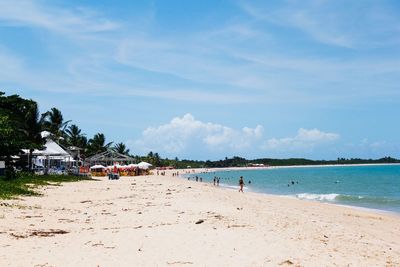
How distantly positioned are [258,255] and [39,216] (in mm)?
8129

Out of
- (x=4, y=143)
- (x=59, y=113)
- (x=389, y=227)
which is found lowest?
(x=389, y=227)

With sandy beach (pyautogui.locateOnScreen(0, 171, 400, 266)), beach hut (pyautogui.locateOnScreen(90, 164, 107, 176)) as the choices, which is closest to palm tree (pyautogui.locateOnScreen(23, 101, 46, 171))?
beach hut (pyautogui.locateOnScreen(90, 164, 107, 176))

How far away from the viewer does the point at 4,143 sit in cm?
2897

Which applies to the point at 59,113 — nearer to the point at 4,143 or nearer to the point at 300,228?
the point at 4,143

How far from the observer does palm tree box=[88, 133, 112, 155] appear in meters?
77.5

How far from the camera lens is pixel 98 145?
259ft

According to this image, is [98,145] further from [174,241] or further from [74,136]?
[174,241]

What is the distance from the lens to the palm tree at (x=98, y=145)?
254 feet

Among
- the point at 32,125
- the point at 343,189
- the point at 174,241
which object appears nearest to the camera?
the point at 174,241

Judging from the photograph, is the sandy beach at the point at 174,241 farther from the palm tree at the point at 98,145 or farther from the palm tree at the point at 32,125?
the palm tree at the point at 98,145

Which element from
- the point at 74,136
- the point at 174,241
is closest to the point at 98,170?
the point at 74,136

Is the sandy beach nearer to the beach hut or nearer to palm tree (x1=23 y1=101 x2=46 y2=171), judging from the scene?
palm tree (x1=23 y1=101 x2=46 y2=171)

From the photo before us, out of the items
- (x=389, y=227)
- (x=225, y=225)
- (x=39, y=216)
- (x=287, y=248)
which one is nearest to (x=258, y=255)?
(x=287, y=248)

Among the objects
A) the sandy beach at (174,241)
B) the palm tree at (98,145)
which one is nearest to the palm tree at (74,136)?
the palm tree at (98,145)
